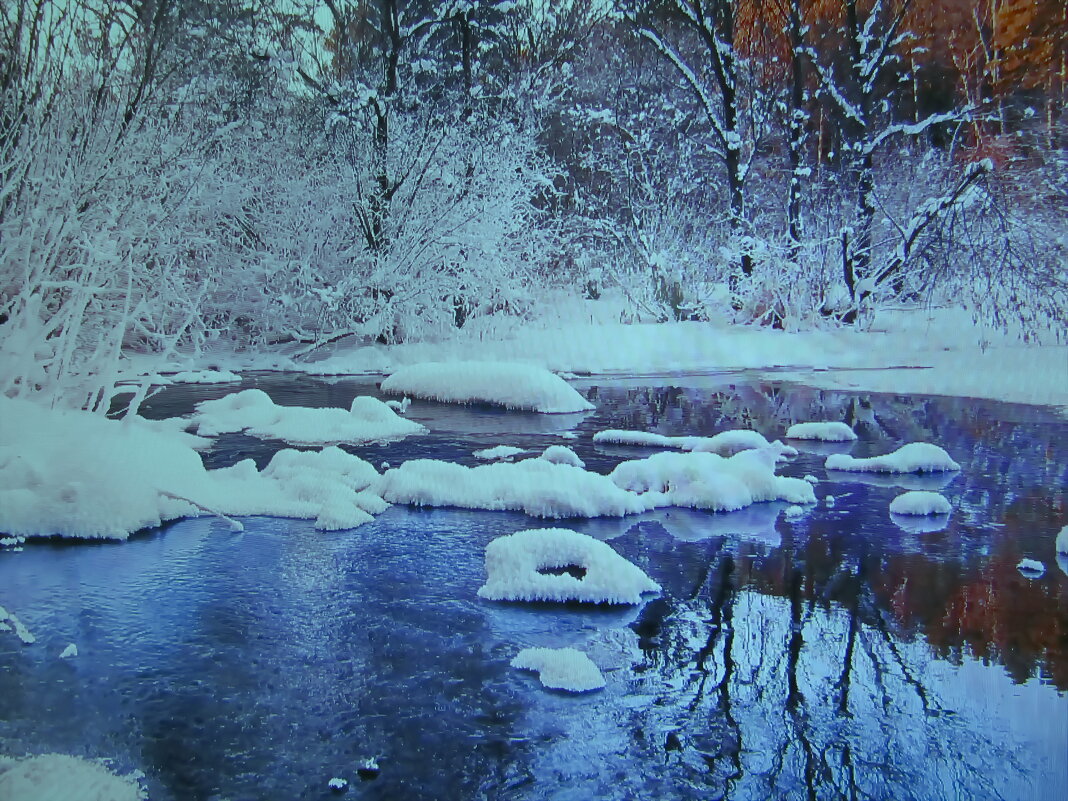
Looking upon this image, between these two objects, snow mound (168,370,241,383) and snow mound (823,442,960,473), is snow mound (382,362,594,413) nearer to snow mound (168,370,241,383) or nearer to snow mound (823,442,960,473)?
snow mound (168,370,241,383)

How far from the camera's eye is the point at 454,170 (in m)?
13.0

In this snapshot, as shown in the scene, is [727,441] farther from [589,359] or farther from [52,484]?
[589,359]

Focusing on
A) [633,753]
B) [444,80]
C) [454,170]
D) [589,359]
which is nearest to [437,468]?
[633,753]

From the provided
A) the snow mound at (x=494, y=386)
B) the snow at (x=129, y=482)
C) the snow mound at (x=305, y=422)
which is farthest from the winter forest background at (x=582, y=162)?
the snow at (x=129, y=482)

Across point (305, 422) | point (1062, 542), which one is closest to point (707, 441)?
point (1062, 542)

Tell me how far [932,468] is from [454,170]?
870 cm

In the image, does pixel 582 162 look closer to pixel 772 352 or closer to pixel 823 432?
pixel 772 352

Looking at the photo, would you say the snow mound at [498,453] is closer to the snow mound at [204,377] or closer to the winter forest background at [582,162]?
the winter forest background at [582,162]

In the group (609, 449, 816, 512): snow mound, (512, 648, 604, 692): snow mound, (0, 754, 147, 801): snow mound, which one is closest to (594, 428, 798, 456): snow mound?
(609, 449, 816, 512): snow mound

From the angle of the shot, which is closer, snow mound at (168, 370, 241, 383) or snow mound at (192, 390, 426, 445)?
snow mound at (192, 390, 426, 445)

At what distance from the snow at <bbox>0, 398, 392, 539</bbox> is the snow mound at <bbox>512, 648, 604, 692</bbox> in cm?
185

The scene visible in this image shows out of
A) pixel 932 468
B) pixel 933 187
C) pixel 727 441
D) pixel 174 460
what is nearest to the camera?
pixel 174 460

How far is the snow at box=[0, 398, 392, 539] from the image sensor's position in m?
4.43

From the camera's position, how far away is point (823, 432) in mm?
7141
